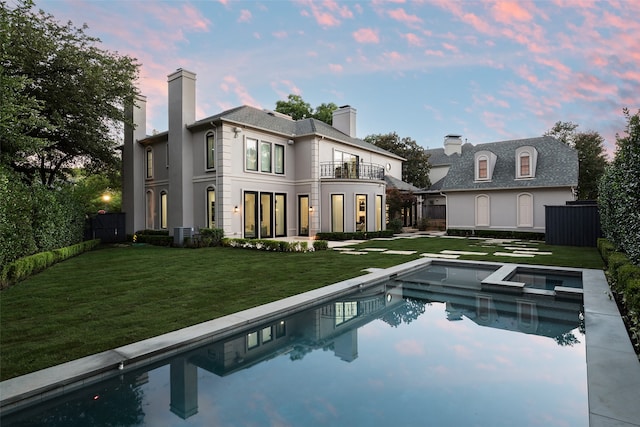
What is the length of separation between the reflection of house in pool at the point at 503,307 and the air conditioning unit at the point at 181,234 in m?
11.1

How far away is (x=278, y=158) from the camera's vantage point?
18906mm

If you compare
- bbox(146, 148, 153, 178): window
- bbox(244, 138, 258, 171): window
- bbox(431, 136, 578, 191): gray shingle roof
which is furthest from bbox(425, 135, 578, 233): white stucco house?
bbox(146, 148, 153, 178): window

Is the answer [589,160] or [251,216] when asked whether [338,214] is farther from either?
[589,160]

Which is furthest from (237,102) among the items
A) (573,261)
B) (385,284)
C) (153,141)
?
(573,261)

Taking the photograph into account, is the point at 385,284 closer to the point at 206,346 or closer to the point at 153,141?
the point at 206,346

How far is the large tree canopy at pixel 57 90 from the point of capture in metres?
10.3

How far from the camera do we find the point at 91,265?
10320mm

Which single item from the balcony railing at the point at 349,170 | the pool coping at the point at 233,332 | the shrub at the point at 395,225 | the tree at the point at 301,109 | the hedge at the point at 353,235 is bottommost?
the pool coping at the point at 233,332

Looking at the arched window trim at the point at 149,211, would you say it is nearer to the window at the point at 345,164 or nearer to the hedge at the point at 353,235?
the hedge at the point at 353,235

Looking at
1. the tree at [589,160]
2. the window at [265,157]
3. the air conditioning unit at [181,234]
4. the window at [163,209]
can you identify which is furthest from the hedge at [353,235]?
the tree at [589,160]

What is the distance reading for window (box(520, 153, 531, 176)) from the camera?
66.9 ft

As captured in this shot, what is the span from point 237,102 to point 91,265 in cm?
1494

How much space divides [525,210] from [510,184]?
5.84ft

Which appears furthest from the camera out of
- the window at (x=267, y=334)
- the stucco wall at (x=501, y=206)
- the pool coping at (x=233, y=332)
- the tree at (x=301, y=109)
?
the tree at (x=301, y=109)
